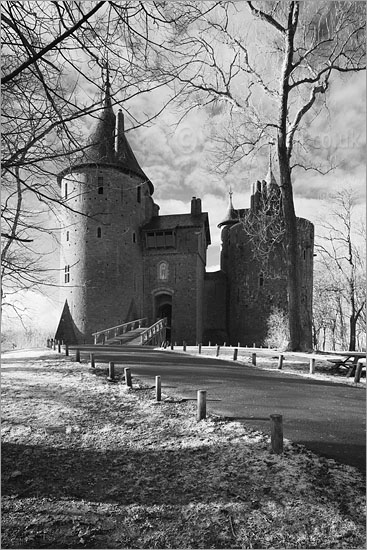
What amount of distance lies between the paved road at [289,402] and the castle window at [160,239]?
18.3m

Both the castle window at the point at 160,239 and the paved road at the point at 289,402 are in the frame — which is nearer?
the paved road at the point at 289,402

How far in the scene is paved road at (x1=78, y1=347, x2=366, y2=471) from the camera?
4270 millimetres

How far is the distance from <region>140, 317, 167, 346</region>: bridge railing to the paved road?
10864 millimetres

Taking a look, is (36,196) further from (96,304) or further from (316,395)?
(96,304)

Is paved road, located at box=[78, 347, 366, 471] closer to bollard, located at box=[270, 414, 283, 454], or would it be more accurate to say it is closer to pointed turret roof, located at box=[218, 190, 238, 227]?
bollard, located at box=[270, 414, 283, 454]

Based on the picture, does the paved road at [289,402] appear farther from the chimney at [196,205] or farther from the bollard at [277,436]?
the chimney at [196,205]

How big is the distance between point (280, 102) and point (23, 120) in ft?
27.4

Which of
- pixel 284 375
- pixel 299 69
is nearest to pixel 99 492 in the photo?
pixel 284 375

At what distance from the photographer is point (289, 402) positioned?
5836 millimetres

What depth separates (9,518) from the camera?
3021mm

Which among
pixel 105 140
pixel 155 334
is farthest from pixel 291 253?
pixel 155 334

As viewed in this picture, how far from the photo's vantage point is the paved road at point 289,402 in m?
4.27

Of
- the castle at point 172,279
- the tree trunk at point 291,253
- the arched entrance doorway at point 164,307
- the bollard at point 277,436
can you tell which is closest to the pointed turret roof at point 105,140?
the bollard at point 277,436

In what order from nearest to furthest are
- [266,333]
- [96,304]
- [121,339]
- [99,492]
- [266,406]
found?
[99,492]
[266,406]
[121,339]
[96,304]
[266,333]
